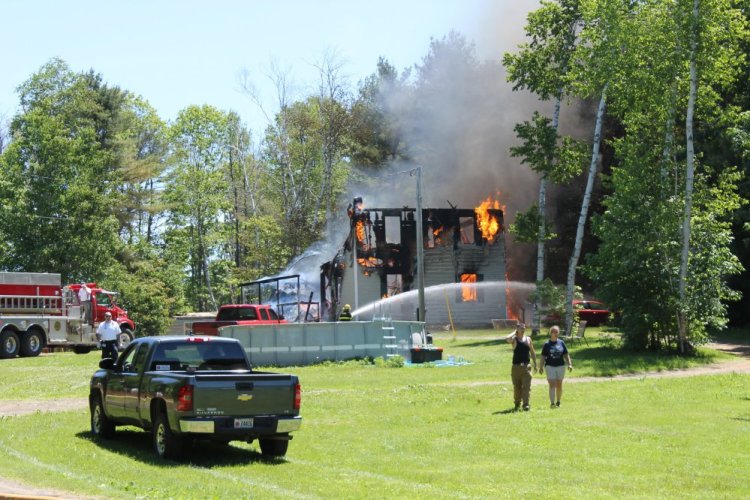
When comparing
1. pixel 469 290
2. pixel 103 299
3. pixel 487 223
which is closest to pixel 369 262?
pixel 469 290

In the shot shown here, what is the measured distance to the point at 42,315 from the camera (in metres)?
41.3

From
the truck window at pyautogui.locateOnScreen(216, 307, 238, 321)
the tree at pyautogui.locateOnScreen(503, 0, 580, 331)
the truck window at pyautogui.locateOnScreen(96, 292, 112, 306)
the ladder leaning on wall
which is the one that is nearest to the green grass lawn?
the ladder leaning on wall

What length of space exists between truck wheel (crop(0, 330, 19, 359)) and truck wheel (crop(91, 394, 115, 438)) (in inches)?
949

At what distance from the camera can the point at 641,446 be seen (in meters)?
15.4

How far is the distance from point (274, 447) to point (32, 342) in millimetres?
28759

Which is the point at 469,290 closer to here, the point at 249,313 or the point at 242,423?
the point at 249,313

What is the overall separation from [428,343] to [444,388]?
10.6m

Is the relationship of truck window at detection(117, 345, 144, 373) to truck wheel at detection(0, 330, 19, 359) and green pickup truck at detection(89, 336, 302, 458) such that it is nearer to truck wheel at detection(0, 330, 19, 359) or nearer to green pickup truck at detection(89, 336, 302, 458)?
green pickup truck at detection(89, 336, 302, 458)

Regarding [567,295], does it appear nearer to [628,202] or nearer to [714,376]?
[628,202]

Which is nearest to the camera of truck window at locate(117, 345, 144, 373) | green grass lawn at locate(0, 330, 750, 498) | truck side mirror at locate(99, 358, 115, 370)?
green grass lawn at locate(0, 330, 750, 498)

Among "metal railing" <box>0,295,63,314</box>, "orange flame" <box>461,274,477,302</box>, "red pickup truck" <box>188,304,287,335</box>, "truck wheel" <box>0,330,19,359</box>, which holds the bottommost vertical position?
"truck wheel" <box>0,330,19,359</box>

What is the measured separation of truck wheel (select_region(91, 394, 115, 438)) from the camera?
53.5 feet

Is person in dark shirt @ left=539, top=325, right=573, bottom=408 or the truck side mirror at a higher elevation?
the truck side mirror

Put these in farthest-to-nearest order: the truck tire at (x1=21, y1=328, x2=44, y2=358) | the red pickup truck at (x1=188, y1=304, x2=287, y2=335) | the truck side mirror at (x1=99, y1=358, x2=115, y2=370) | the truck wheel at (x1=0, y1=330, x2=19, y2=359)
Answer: the truck tire at (x1=21, y1=328, x2=44, y2=358), the truck wheel at (x1=0, y1=330, x2=19, y2=359), the red pickup truck at (x1=188, y1=304, x2=287, y2=335), the truck side mirror at (x1=99, y1=358, x2=115, y2=370)
